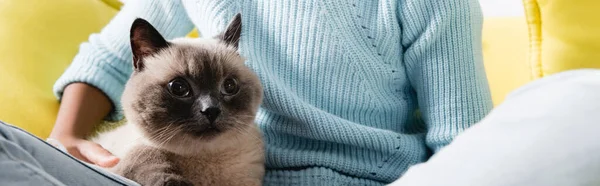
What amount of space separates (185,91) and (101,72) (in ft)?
1.34

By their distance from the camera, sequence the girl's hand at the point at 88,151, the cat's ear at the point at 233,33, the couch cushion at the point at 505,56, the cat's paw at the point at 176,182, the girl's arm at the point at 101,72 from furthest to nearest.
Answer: the couch cushion at the point at 505,56 < the girl's arm at the point at 101,72 < the girl's hand at the point at 88,151 < the cat's ear at the point at 233,33 < the cat's paw at the point at 176,182

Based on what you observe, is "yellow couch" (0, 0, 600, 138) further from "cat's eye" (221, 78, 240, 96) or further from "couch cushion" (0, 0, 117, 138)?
"cat's eye" (221, 78, 240, 96)

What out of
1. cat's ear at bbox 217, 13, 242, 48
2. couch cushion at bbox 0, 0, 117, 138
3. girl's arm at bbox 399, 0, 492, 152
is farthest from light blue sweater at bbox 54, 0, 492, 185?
couch cushion at bbox 0, 0, 117, 138

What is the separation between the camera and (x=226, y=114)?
0.79m

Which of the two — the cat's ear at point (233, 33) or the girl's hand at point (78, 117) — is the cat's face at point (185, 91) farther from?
the girl's hand at point (78, 117)

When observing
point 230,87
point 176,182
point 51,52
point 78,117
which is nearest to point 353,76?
point 230,87

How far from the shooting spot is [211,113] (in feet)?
2.52

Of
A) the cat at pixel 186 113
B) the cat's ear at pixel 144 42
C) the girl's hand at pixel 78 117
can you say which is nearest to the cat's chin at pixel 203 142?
the cat at pixel 186 113

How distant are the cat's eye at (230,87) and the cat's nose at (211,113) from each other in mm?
51

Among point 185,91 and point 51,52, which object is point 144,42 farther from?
point 51,52

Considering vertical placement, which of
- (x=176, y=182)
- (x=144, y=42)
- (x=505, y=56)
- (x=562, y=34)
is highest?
(x=144, y=42)

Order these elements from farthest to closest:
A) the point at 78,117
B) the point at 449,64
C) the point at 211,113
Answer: the point at 78,117 → the point at 449,64 → the point at 211,113

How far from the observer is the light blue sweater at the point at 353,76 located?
1025 millimetres

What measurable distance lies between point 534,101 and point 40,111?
3.17 ft
